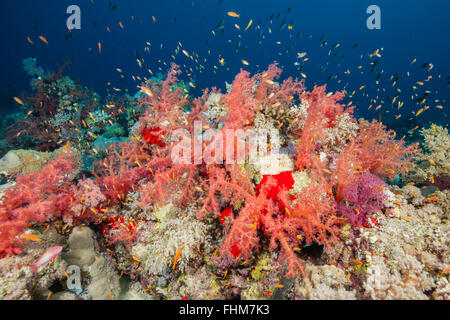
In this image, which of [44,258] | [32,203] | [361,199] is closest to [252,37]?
[361,199]

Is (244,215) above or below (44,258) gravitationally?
above

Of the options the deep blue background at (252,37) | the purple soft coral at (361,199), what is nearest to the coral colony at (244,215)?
the purple soft coral at (361,199)

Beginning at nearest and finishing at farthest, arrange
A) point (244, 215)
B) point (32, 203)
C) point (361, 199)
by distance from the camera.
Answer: point (244, 215)
point (361, 199)
point (32, 203)

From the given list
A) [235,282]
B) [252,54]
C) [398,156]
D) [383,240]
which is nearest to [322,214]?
[383,240]

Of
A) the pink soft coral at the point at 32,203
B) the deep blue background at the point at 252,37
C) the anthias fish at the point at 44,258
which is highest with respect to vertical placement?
the deep blue background at the point at 252,37

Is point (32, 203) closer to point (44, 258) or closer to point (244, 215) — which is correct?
point (44, 258)

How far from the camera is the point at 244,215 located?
126 inches

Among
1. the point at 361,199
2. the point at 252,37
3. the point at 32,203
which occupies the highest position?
the point at 252,37

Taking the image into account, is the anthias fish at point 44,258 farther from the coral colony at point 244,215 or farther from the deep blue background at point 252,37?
the deep blue background at point 252,37

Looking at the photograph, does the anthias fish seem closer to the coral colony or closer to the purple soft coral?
the coral colony

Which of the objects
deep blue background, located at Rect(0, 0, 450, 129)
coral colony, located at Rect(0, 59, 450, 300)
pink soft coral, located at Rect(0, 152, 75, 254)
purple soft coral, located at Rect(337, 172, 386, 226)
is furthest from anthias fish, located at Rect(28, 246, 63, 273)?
deep blue background, located at Rect(0, 0, 450, 129)

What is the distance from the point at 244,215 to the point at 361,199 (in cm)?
223

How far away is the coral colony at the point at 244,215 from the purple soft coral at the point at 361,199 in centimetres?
2

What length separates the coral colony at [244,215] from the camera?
3.12m
